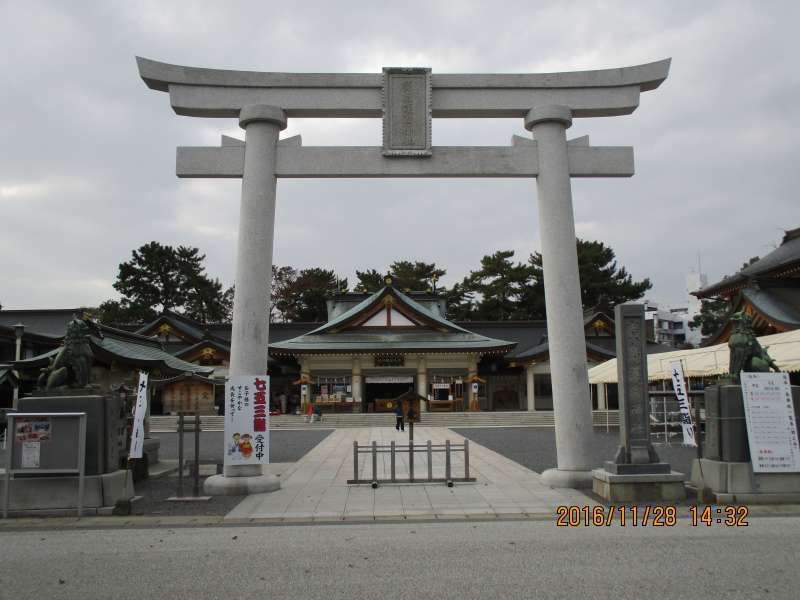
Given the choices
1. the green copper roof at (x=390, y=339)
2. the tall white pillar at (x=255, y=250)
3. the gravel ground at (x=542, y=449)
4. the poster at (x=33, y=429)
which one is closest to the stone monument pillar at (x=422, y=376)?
the green copper roof at (x=390, y=339)

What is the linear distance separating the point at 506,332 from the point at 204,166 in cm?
A: 3407

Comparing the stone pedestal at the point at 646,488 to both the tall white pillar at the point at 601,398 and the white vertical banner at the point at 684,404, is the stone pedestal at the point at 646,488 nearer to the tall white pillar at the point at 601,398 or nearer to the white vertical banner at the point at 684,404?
the white vertical banner at the point at 684,404

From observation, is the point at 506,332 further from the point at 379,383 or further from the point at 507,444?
the point at 507,444

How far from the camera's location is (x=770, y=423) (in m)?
9.09

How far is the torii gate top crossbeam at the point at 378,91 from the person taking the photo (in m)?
11.0

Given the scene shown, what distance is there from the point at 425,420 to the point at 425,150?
893 inches

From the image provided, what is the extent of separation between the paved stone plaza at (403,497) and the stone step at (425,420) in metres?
17.0

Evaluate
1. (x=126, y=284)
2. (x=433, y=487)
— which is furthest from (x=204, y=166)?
(x=126, y=284)

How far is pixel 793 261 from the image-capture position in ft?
68.9

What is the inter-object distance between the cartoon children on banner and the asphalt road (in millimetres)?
2264
